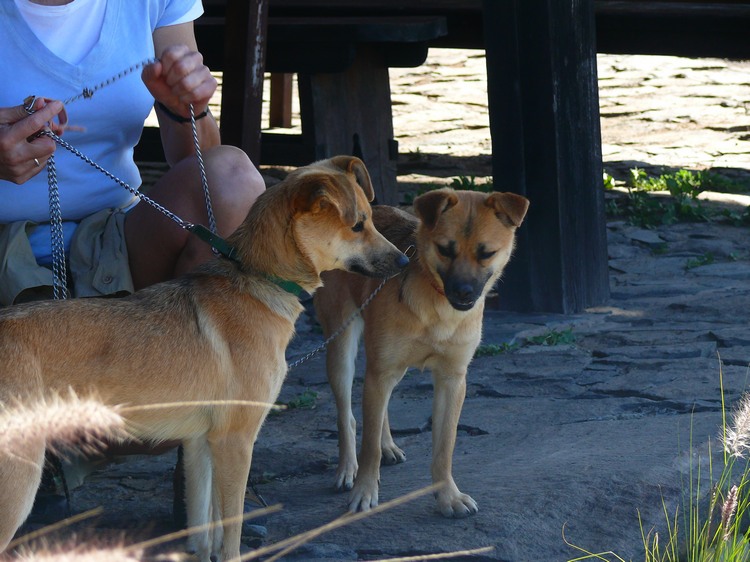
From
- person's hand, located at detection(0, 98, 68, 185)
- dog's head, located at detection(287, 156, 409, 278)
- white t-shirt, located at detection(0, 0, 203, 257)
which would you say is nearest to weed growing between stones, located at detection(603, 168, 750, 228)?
dog's head, located at detection(287, 156, 409, 278)

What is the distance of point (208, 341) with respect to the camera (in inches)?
132

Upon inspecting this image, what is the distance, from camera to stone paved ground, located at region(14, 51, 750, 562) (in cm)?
377

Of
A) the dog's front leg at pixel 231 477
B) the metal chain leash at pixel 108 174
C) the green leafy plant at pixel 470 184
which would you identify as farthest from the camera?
the green leafy plant at pixel 470 184

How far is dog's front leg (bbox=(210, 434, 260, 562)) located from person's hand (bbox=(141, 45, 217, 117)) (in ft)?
4.02

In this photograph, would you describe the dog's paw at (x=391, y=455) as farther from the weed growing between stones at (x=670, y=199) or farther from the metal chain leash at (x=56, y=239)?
the weed growing between stones at (x=670, y=199)

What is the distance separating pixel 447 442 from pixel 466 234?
83cm

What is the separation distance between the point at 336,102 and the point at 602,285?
258cm

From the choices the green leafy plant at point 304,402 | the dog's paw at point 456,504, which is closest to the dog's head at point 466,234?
the dog's paw at point 456,504

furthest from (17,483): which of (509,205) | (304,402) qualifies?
(304,402)

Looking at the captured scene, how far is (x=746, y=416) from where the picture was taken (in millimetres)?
2783

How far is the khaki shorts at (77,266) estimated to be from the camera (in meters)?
3.68

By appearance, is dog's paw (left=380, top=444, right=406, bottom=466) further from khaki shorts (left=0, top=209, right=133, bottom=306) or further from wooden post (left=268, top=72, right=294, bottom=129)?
wooden post (left=268, top=72, right=294, bottom=129)

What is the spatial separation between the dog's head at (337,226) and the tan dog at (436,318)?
59cm

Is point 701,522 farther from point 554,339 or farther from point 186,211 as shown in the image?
point 554,339
